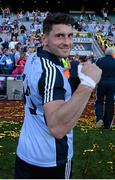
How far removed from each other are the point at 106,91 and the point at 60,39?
23.0 feet

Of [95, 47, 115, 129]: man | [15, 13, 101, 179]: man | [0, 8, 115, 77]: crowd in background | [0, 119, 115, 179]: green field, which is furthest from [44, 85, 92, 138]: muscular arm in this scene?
[0, 8, 115, 77]: crowd in background

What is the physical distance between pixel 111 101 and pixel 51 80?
23.4ft

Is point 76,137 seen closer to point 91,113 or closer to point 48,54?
point 91,113

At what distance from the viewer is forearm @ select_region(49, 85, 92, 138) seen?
2.76 m

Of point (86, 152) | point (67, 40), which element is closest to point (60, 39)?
point (67, 40)

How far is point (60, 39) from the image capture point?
3.14 metres

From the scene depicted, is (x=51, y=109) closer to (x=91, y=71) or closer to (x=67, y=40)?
(x=91, y=71)

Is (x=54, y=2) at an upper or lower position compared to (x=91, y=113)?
lower

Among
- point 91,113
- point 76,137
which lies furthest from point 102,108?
point 91,113

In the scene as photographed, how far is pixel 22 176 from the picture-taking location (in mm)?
3479

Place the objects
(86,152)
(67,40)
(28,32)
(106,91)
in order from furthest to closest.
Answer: (28,32) → (106,91) → (86,152) → (67,40)

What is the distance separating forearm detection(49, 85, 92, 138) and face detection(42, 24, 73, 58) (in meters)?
0.43

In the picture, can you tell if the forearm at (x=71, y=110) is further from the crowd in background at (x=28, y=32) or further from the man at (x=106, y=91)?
the crowd in background at (x=28, y=32)

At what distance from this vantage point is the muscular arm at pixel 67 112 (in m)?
2.76
